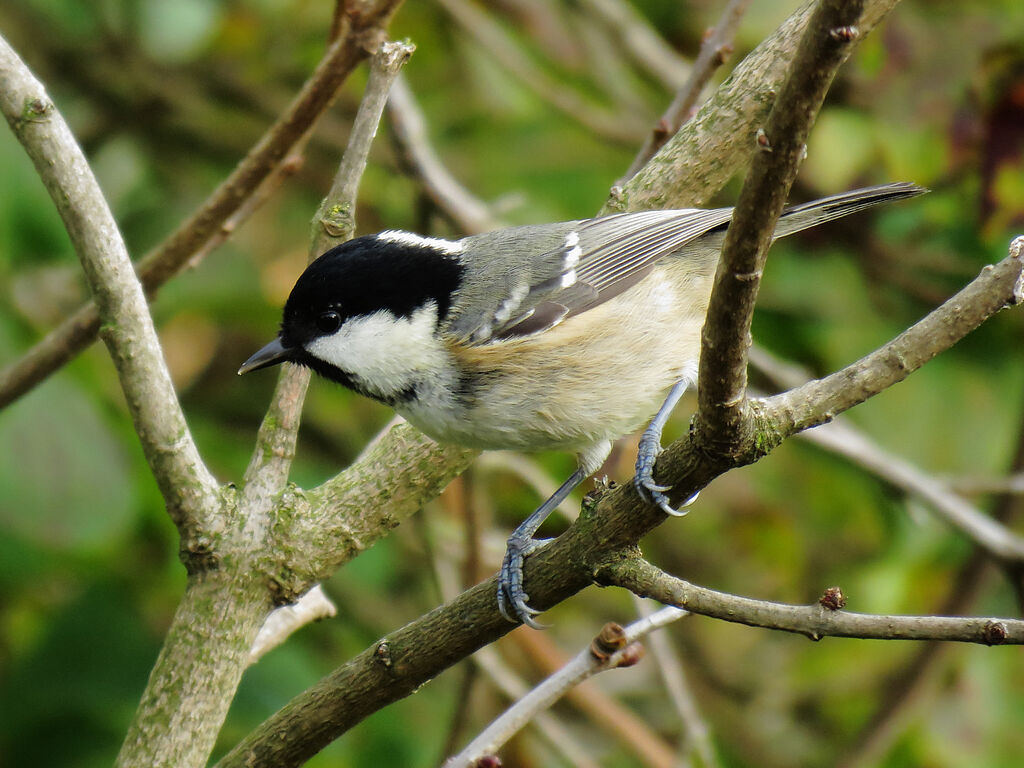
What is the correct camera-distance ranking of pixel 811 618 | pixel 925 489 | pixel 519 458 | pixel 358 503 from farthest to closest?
1. pixel 519 458
2. pixel 925 489
3. pixel 358 503
4. pixel 811 618

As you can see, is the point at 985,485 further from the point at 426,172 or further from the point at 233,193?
the point at 233,193

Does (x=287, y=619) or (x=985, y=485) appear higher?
(x=985, y=485)

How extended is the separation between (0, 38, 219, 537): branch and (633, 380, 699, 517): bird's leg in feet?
2.58

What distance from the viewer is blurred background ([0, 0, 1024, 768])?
10.5 feet

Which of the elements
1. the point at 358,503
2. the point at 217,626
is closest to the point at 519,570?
the point at 358,503

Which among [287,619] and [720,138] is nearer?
[287,619]

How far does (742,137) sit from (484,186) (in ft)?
6.58

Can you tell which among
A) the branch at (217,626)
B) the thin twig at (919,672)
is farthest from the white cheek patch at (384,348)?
the thin twig at (919,672)

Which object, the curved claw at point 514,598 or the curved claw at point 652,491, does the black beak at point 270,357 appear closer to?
the curved claw at point 514,598

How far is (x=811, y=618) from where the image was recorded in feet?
4.78

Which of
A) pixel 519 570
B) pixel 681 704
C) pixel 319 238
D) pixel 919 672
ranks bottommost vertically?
pixel 519 570

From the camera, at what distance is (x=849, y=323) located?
351cm

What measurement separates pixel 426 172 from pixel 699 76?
33.3 inches

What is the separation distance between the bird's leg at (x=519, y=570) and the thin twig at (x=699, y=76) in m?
0.80
